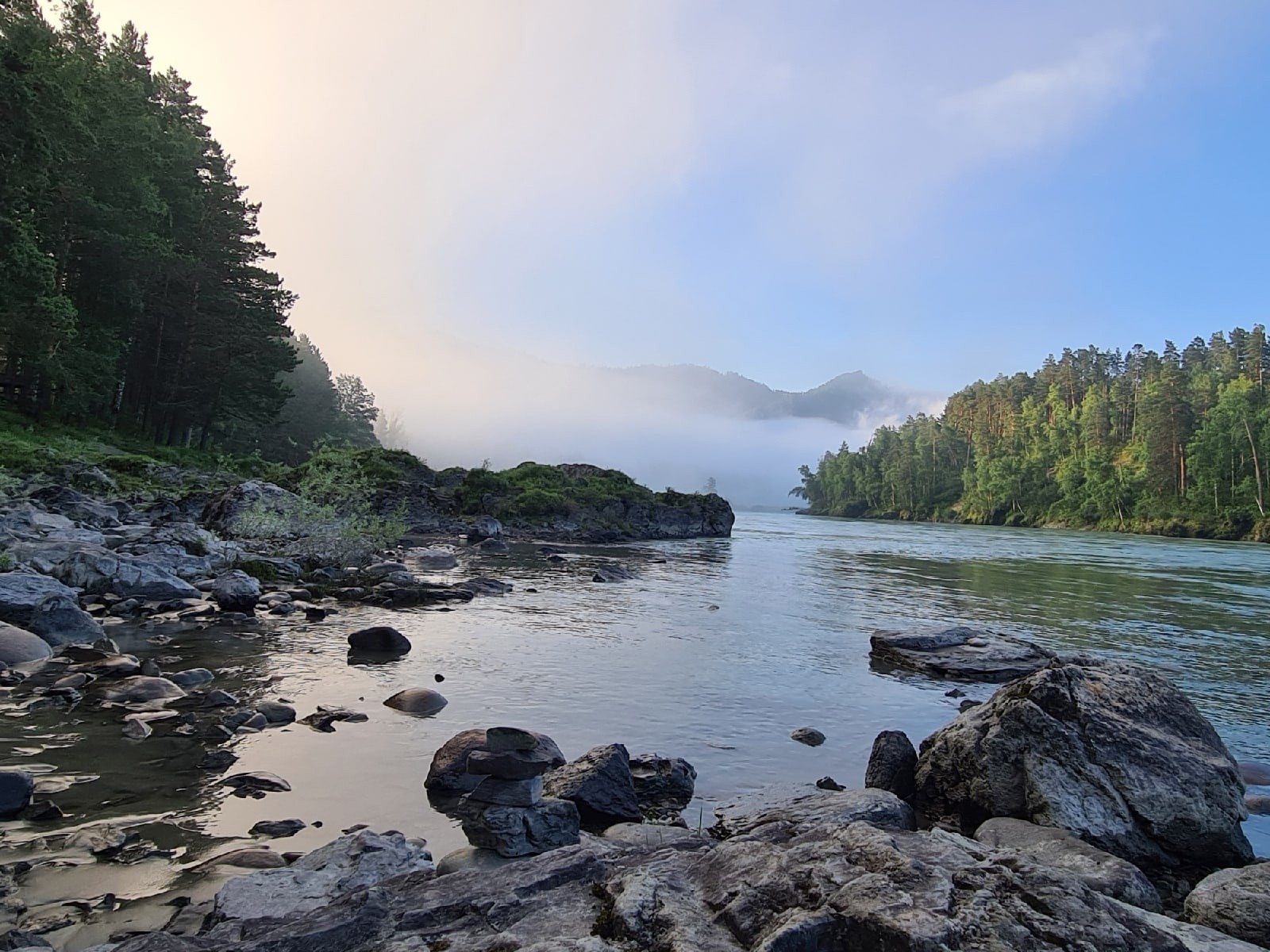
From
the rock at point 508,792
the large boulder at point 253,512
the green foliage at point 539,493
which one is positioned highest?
the green foliage at point 539,493

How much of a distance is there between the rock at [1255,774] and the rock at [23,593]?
1891 centimetres

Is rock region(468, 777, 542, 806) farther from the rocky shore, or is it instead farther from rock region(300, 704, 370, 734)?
rock region(300, 704, 370, 734)

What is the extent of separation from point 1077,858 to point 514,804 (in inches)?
202

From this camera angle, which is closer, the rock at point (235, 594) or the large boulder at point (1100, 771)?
the large boulder at point (1100, 771)

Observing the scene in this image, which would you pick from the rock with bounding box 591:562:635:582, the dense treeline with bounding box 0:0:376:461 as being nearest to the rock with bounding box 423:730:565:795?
the rock with bounding box 591:562:635:582

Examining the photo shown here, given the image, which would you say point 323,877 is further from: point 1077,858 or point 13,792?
point 1077,858

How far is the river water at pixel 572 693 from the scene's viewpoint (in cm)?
696

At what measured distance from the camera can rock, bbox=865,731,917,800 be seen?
29.0 ft

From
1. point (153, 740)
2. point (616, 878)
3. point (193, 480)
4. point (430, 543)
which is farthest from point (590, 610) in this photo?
point (193, 480)

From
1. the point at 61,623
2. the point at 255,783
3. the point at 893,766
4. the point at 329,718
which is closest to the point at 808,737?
the point at 893,766

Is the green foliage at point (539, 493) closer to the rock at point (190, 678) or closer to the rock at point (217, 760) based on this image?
the rock at point (190, 678)

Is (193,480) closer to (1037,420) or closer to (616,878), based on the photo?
(616,878)

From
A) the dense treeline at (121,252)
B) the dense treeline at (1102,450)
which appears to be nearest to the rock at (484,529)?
the dense treeline at (121,252)

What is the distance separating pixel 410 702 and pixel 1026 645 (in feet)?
44.9
